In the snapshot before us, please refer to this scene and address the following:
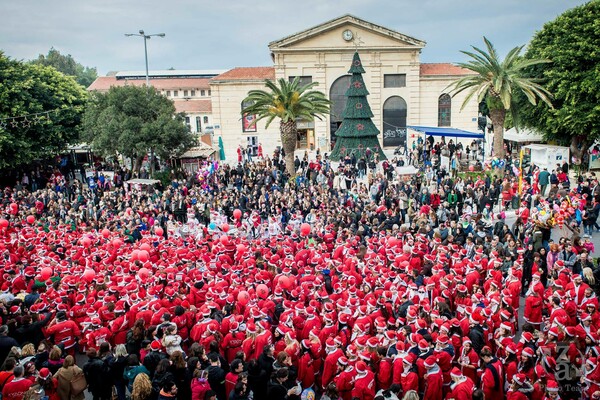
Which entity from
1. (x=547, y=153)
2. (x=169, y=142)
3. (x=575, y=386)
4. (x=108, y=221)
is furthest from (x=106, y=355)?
(x=547, y=153)

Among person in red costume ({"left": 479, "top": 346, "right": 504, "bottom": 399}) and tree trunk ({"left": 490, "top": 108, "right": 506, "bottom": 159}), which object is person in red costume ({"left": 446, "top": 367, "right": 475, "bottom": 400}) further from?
tree trunk ({"left": 490, "top": 108, "right": 506, "bottom": 159})

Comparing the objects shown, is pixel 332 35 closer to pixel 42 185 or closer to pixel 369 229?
pixel 42 185

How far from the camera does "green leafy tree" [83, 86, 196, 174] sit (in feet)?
107

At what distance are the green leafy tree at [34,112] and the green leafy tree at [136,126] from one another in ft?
9.63

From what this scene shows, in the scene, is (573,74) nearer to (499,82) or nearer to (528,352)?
(499,82)

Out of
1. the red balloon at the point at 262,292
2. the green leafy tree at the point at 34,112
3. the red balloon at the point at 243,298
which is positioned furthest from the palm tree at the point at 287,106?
the red balloon at the point at 243,298

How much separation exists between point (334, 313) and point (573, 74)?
26376 mm

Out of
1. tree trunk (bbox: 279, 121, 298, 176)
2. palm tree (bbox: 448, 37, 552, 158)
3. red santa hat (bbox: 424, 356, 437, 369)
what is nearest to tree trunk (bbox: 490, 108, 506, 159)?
palm tree (bbox: 448, 37, 552, 158)

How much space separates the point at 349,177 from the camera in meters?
28.1

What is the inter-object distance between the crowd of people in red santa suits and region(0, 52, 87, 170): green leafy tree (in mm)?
19894

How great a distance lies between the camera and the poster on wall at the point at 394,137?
155 feet

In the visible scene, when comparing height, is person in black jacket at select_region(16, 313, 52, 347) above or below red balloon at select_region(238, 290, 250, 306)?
below

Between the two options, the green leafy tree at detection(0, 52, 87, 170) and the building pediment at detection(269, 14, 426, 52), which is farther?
the building pediment at detection(269, 14, 426, 52)

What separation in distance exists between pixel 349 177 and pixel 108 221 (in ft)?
46.0
